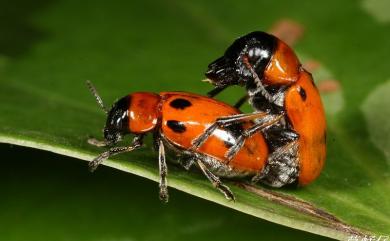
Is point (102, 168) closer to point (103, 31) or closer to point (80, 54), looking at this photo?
point (80, 54)

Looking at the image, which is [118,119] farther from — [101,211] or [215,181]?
[215,181]

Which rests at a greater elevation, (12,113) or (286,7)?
(286,7)

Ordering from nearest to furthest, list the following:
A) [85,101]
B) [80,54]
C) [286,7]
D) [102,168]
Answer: [102,168], [85,101], [80,54], [286,7]

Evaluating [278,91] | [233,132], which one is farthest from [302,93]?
[233,132]

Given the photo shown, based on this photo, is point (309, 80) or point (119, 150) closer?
point (119, 150)

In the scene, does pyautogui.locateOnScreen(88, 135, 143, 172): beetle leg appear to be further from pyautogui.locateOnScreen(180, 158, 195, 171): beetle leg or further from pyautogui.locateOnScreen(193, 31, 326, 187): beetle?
pyautogui.locateOnScreen(193, 31, 326, 187): beetle

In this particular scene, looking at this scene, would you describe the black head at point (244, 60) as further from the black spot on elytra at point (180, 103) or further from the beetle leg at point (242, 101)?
the black spot on elytra at point (180, 103)

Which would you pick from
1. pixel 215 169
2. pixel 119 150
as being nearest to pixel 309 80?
pixel 215 169

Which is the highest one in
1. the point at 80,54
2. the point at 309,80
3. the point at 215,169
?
the point at 80,54
